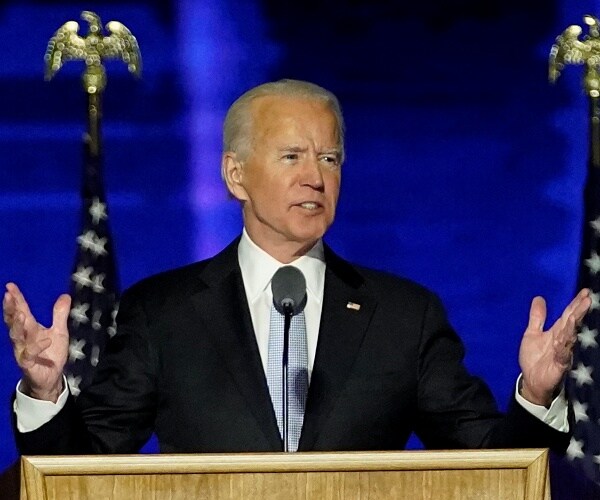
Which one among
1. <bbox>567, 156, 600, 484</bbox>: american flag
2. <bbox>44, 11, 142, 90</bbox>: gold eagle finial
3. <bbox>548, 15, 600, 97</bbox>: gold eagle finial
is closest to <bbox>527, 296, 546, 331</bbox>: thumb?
<bbox>567, 156, 600, 484</bbox>: american flag

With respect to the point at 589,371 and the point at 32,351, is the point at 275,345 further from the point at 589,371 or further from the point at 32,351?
the point at 589,371

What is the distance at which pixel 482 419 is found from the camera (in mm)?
2631

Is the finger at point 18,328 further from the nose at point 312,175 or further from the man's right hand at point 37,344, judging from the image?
the nose at point 312,175

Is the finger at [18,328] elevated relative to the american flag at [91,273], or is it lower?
elevated

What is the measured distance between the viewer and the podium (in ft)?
6.68

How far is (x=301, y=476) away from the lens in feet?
6.70

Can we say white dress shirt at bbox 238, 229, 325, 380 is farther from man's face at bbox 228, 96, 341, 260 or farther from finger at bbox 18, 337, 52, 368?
finger at bbox 18, 337, 52, 368

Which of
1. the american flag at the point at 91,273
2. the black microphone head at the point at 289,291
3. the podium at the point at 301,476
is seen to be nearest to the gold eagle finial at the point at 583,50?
the american flag at the point at 91,273

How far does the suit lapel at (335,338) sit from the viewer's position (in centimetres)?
262

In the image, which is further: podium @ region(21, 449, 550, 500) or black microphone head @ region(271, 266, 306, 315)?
black microphone head @ region(271, 266, 306, 315)

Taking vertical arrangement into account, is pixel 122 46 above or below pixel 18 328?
above

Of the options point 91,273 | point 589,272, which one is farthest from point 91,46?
point 589,272

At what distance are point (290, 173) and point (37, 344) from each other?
751mm

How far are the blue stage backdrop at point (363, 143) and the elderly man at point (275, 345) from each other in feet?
2.84
